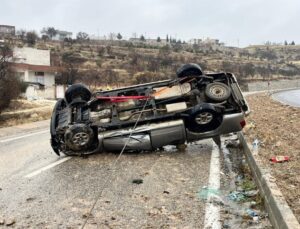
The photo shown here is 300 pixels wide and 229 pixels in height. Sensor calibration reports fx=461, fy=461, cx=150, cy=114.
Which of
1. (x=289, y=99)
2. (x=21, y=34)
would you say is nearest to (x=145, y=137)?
(x=289, y=99)

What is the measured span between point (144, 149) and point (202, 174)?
2119 millimetres

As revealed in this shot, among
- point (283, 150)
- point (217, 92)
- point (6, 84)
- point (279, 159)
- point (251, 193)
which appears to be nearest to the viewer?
point (251, 193)

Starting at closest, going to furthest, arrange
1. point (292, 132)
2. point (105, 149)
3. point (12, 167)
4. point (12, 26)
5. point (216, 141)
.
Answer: point (12, 167) → point (105, 149) → point (216, 141) → point (292, 132) → point (12, 26)

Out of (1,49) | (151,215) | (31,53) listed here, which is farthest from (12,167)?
(31,53)

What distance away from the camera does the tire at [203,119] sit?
977 cm

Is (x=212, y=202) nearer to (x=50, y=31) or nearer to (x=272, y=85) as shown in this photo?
(x=272, y=85)

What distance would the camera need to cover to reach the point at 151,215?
223 inches

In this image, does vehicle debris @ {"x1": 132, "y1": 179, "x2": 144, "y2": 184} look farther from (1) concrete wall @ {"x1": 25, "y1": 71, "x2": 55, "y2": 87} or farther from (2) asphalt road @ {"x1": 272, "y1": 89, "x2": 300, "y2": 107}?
(1) concrete wall @ {"x1": 25, "y1": 71, "x2": 55, "y2": 87}

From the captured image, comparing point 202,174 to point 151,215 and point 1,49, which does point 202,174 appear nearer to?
point 151,215

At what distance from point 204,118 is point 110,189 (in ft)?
11.6

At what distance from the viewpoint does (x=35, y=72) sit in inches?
2377

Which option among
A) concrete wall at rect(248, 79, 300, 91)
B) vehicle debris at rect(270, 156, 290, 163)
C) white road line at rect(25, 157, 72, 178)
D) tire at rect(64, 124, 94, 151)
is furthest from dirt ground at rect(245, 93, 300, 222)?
concrete wall at rect(248, 79, 300, 91)

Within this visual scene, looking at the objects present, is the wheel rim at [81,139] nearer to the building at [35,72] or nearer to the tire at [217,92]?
the tire at [217,92]

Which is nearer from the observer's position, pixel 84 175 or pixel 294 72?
pixel 84 175
